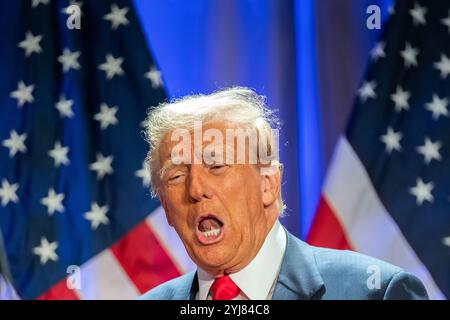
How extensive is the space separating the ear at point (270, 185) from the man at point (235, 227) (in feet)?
0.03

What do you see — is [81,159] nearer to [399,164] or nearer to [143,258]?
[143,258]

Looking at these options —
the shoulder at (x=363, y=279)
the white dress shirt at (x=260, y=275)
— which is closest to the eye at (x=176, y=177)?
the white dress shirt at (x=260, y=275)

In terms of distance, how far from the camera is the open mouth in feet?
5.78

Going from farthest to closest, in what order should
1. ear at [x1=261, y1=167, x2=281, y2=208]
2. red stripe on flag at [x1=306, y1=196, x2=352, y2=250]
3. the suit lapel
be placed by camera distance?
red stripe on flag at [x1=306, y1=196, x2=352, y2=250], ear at [x1=261, y1=167, x2=281, y2=208], the suit lapel

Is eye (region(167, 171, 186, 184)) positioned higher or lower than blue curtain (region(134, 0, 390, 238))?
lower

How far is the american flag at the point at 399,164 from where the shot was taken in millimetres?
2422

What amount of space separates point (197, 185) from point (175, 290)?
314mm

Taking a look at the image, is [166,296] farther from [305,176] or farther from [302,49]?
[302,49]

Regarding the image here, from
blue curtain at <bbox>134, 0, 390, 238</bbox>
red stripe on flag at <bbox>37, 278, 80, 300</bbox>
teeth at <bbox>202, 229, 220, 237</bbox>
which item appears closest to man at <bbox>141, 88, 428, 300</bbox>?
teeth at <bbox>202, 229, 220, 237</bbox>

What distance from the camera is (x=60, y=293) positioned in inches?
97.7

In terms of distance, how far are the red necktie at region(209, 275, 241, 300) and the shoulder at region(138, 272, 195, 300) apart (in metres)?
0.10

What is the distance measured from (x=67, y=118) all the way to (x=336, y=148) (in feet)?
3.12

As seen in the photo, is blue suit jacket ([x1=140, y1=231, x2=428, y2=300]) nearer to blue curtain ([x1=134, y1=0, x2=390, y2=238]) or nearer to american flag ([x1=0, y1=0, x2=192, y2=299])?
blue curtain ([x1=134, y1=0, x2=390, y2=238])

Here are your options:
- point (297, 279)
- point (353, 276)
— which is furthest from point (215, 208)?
point (353, 276)
